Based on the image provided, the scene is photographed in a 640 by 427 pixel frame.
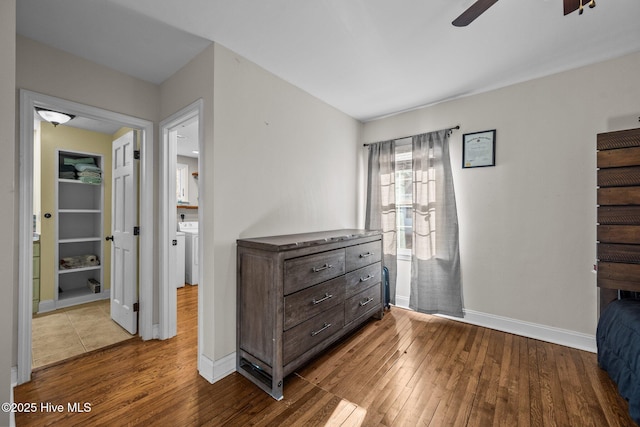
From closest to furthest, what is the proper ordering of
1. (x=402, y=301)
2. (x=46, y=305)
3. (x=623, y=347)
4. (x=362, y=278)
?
(x=623, y=347), (x=362, y=278), (x=46, y=305), (x=402, y=301)

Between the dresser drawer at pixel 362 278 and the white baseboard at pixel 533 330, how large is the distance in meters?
0.98

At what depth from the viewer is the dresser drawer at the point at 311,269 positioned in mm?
1847

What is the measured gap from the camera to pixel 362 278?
103 inches

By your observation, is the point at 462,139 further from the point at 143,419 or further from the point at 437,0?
the point at 143,419

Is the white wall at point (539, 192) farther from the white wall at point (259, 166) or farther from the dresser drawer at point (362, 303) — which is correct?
the white wall at point (259, 166)

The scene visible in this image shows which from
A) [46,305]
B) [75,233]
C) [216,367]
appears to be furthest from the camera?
[75,233]

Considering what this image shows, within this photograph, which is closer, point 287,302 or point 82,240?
point 287,302

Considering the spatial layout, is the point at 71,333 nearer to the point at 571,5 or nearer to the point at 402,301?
the point at 402,301

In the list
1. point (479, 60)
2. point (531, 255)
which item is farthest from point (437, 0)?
point (531, 255)

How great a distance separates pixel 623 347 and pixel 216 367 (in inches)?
108

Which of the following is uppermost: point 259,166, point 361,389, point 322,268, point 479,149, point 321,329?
point 479,149

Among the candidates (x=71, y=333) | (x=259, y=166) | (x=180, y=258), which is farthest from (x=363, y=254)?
(x=180, y=258)

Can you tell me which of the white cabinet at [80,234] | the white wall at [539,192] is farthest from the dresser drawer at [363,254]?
the white cabinet at [80,234]

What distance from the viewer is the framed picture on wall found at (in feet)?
9.01
